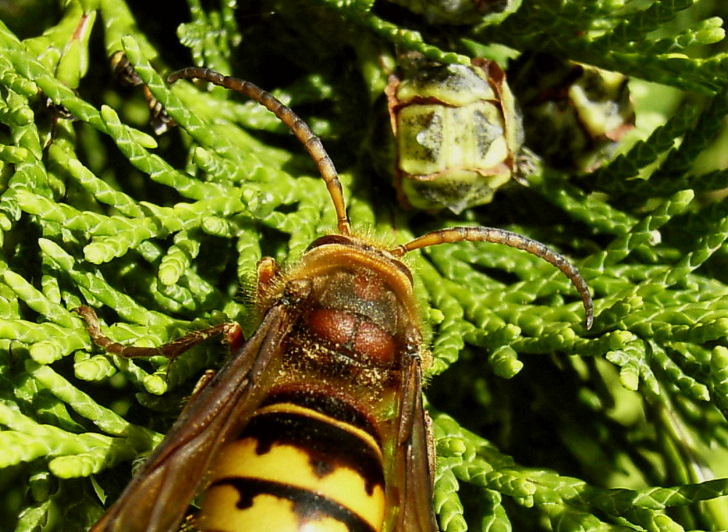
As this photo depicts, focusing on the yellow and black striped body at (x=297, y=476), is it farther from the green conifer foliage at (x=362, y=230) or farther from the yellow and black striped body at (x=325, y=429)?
the green conifer foliage at (x=362, y=230)

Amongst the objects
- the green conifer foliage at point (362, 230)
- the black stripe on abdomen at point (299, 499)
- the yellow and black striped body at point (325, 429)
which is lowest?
the black stripe on abdomen at point (299, 499)

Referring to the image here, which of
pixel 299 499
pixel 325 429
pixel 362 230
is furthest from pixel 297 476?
pixel 362 230

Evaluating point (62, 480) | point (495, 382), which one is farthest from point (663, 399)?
point (62, 480)

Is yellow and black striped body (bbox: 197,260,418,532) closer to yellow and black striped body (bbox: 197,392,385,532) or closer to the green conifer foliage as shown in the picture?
yellow and black striped body (bbox: 197,392,385,532)

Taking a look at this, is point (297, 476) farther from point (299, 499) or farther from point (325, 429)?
point (325, 429)

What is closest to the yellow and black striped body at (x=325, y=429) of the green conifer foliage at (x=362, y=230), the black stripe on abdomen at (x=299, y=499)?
the black stripe on abdomen at (x=299, y=499)

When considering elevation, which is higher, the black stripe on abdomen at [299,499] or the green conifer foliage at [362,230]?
the green conifer foliage at [362,230]
